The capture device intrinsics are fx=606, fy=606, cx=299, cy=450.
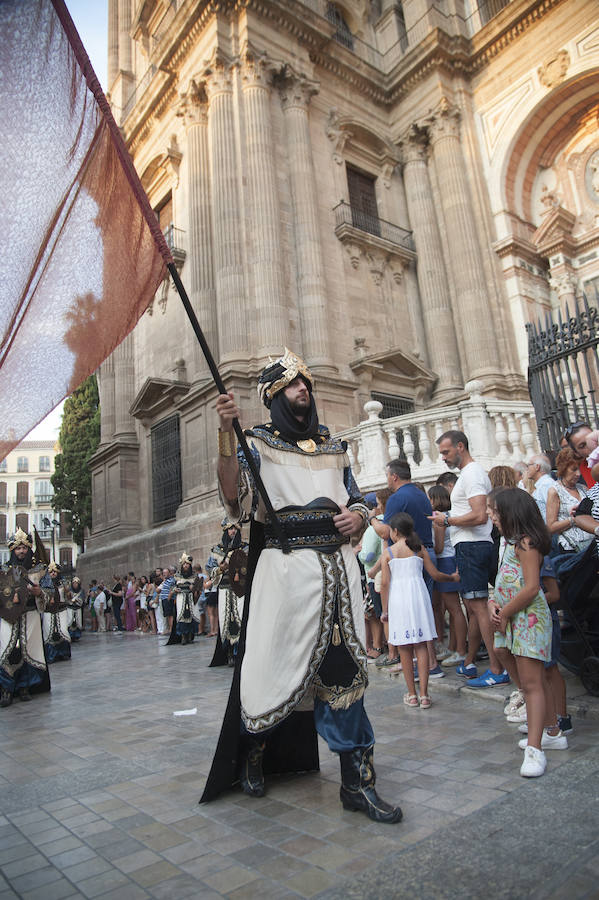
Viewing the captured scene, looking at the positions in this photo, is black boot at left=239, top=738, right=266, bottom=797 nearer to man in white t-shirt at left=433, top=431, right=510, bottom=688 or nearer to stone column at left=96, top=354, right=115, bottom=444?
man in white t-shirt at left=433, top=431, right=510, bottom=688

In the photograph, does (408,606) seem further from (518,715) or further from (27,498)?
(27,498)

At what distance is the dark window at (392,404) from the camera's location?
1817cm

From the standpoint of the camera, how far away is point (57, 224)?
8.36ft

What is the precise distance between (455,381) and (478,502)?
584 inches

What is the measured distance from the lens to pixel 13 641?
7406mm

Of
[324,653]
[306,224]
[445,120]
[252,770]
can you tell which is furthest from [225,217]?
[252,770]

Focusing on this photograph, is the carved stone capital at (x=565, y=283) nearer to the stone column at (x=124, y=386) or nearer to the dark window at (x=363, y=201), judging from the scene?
the dark window at (x=363, y=201)

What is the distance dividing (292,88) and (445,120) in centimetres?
588

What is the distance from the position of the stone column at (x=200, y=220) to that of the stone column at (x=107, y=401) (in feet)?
20.2

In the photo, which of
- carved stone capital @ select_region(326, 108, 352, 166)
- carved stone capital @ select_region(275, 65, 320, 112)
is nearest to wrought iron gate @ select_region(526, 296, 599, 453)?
carved stone capital @ select_region(275, 65, 320, 112)

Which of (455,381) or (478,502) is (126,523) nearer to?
(455,381)

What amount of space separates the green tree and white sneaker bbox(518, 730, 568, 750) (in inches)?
1117

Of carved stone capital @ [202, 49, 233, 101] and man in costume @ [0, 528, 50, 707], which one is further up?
carved stone capital @ [202, 49, 233, 101]

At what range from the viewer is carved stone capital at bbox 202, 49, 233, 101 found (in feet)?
56.1
